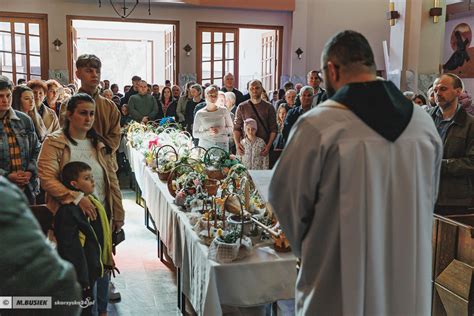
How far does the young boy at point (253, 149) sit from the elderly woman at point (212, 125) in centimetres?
30

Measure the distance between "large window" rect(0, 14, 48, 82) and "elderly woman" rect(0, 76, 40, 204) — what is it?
7243mm

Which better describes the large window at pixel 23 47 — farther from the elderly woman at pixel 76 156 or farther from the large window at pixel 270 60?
the elderly woman at pixel 76 156

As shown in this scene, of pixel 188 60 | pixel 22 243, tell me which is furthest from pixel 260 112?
pixel 188 60

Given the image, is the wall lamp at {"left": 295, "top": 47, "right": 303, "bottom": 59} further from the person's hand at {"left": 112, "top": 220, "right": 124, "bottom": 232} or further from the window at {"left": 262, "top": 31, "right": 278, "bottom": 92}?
the person's hand at {"left": 112, "top": 220, "right": 124, "bottom": 232}

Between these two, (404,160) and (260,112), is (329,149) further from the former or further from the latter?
(260,112)

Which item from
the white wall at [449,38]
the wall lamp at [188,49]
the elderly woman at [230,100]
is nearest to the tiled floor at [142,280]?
the elderly woman at [230,100]

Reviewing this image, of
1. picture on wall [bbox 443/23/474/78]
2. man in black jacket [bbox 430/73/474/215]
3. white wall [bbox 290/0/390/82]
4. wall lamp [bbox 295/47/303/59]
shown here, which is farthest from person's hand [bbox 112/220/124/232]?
picture on wall [bbox 443/23/474/78]

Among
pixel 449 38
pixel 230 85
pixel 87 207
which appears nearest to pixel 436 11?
pixel 230 85

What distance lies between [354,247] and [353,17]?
1082cm

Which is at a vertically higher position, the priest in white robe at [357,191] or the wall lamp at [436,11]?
the wall lamp at [436,11]

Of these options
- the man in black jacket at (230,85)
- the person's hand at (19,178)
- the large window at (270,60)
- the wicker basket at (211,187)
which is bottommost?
the wicker basket at (211,187)

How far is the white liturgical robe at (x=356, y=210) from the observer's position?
1.75 metres

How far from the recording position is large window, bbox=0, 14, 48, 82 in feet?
33.1

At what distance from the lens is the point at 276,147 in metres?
5.91
